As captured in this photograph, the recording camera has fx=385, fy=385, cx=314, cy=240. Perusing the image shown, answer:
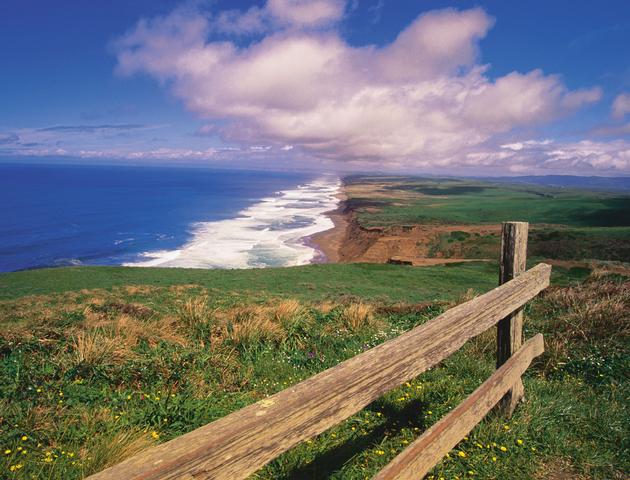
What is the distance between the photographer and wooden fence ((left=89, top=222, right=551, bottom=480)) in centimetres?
130

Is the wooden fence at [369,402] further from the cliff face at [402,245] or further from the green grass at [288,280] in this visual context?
the cliff face at [402,245]

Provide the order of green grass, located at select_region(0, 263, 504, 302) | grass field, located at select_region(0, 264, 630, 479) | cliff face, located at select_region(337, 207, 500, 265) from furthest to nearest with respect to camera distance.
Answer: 1. cliff face, located at select_region(337, 207, 500, 265)
2. green grass, located at select_region(0, 263, 504, 302)
3. grass field, located at select_region(0, 264, 630, 479)

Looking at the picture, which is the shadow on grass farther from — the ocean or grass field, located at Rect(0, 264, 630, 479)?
the ocean

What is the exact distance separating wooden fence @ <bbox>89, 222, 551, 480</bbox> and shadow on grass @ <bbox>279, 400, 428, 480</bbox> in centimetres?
86

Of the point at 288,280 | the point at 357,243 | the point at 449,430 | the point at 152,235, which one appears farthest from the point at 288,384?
the point at 152,235

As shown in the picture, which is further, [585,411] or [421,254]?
[421,254]

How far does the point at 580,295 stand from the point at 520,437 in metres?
6.63

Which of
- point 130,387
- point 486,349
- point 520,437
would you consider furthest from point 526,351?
point 130,387

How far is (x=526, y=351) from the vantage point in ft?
12.3

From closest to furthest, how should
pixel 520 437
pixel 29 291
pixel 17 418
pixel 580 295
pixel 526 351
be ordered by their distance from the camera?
1. pixel 17 418
2. pixel 520 437
3. pixel 526 351
4. pixel 580 295
5. pixel 29 291

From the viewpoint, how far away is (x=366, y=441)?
3459 mm

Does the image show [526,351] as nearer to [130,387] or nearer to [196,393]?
[196,393]

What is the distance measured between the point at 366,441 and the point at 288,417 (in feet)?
7.38

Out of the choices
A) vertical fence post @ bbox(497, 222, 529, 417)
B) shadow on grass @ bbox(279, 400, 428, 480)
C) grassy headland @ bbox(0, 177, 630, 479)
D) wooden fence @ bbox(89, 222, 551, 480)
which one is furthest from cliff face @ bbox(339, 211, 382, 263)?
wooden fence @ bbox(89, 222, 551, 480)
